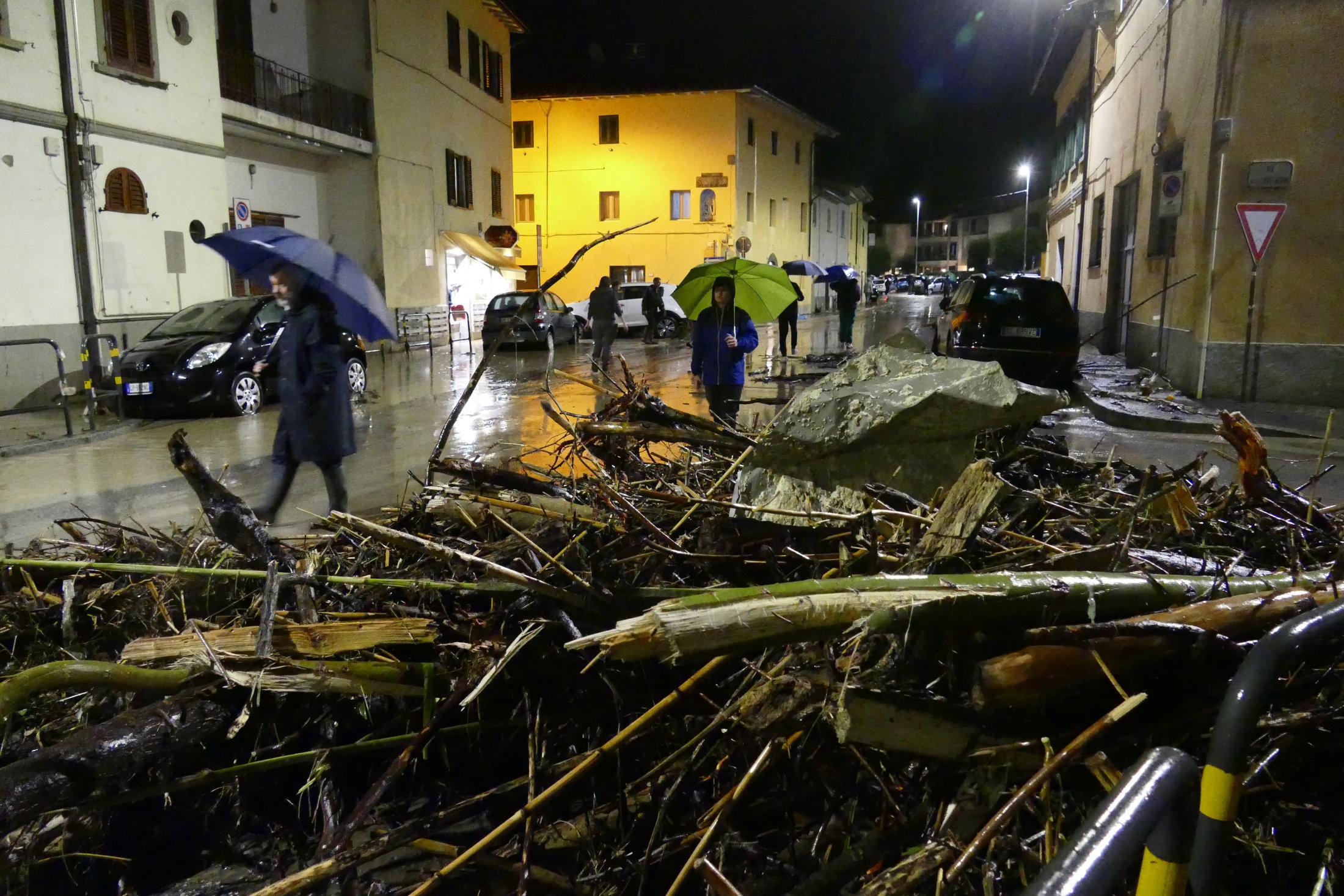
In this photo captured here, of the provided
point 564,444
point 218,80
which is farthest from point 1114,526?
point 218,80

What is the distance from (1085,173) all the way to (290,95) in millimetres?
20826

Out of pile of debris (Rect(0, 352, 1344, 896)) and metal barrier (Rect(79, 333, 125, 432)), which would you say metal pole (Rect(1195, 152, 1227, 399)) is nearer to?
pile of debris (Rect(0, 352, 1344, 896))

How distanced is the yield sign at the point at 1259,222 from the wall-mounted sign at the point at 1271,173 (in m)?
0.72

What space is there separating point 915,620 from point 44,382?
1571 centimetres

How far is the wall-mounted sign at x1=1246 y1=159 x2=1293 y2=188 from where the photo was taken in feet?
38.7

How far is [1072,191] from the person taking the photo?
27781mm

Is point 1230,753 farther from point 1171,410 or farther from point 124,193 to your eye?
point 124,193

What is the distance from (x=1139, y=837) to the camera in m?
1.35

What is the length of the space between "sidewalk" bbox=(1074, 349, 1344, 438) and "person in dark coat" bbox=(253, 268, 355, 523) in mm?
8306

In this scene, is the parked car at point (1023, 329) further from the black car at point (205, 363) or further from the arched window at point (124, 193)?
the arched window at point (124, 193)

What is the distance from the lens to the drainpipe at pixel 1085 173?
78.6 feet

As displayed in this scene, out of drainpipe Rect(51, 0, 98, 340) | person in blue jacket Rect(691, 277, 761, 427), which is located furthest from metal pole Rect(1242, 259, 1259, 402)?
drainpipe Rect(51, 0, 98, 340)

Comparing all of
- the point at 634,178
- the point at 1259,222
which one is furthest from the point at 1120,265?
the point at 634,178

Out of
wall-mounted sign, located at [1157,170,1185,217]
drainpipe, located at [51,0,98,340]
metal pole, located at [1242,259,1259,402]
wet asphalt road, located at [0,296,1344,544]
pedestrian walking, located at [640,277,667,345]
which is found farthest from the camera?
pedestrian walking, located at [640,277,667,345]
